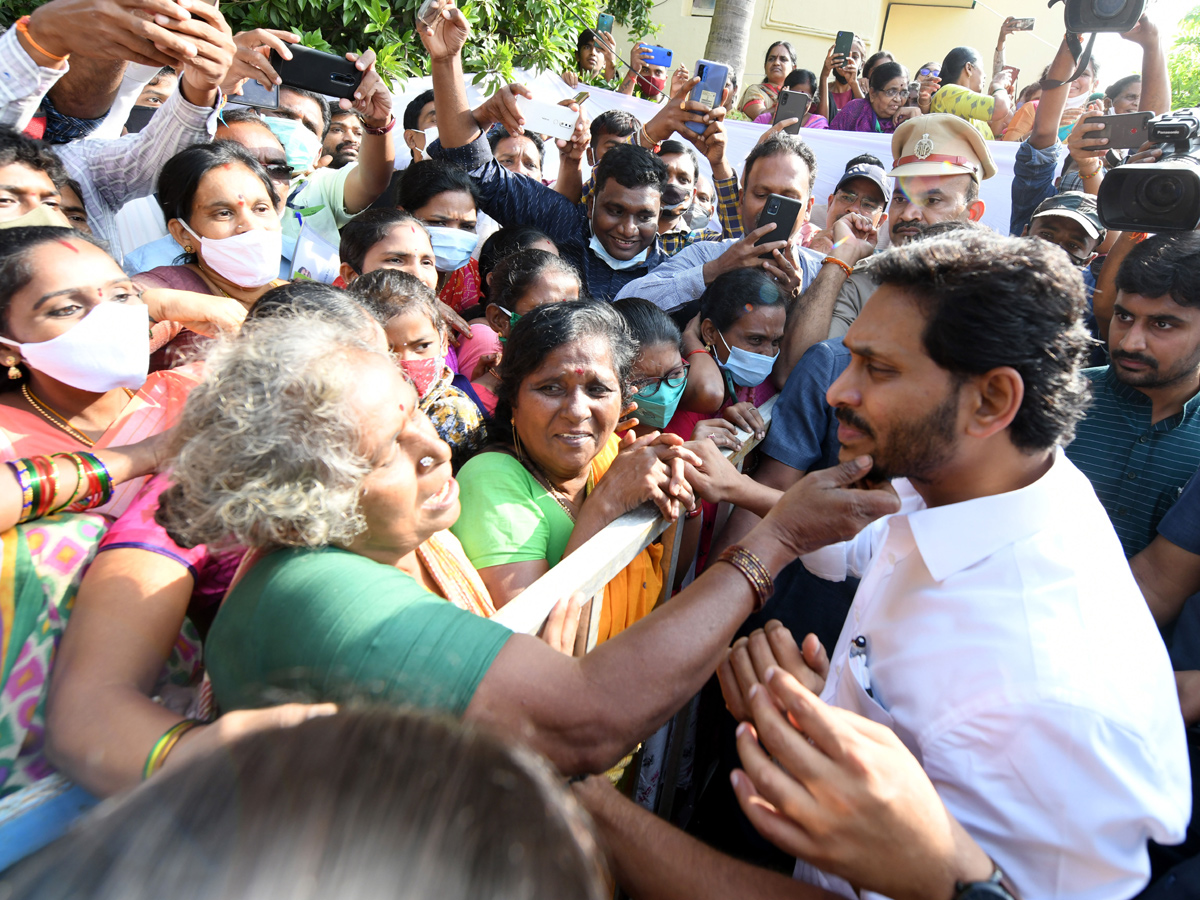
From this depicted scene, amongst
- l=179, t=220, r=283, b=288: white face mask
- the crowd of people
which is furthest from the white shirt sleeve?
l=179, t=220, r=283, b=288: white face mask

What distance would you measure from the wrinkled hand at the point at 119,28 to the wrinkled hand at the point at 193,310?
2.79 ft

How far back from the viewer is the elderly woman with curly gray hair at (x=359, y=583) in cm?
112

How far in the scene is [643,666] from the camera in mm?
1273

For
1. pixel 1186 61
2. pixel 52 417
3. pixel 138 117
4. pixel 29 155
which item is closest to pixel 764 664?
pixel 52 417

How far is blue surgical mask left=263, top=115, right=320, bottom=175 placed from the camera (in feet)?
13.8

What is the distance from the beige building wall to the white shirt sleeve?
1758 cm

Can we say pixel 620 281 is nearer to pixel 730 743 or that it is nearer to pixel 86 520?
pixel 730 743

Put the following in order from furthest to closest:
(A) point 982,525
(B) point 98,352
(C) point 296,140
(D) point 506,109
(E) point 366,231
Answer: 1. (C) point 296,140
2. (D) point 506,109
3. (E) point 366,231
4. (B) point 98,352
5. (A) point 982,525

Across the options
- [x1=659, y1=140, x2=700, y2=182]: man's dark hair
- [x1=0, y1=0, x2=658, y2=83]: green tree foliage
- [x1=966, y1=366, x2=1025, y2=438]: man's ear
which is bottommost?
[x1=966, y1=366, x2=1025, y2=438]: man's ear

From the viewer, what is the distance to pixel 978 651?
1330 millimetres

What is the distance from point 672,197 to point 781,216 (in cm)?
146

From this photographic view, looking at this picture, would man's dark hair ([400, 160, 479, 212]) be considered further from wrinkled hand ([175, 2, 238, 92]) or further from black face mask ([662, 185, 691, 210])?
black face mask ([662, 185, 691, 210])

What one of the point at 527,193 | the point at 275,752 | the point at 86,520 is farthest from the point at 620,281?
the point at 275,752

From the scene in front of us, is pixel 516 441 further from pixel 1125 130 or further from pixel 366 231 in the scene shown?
pixel 1125 130
